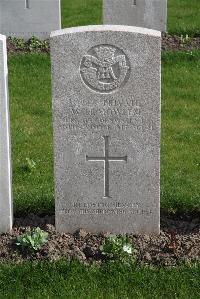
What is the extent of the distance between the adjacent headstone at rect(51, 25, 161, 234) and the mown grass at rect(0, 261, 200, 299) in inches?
24.9

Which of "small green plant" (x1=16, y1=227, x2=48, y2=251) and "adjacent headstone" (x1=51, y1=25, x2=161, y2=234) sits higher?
"adjacent headstone" (x1=51, y1=25, x2=161, y2=234)

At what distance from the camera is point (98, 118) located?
5.94 m

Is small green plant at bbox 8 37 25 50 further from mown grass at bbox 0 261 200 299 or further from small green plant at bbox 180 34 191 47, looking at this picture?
mown grass at bbox 0 261 200 299

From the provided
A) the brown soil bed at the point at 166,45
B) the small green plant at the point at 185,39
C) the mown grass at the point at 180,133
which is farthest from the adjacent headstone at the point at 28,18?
the mown grass at the point at 180,133

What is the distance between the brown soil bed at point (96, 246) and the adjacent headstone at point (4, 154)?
0.15 m

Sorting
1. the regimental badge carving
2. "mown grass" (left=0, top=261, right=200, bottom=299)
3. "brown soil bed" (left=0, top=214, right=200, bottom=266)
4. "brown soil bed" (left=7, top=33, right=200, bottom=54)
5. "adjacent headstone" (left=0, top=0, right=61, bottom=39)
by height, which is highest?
"adjacent headstone" (left=0, top=0, right=61, bottom=39)

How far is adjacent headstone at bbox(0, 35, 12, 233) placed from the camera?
19.0ft

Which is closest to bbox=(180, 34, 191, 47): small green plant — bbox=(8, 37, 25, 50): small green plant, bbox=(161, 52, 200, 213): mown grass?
bbox=(161, 52, 200, 213): mown grass

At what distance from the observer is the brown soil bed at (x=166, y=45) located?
38.6 ft

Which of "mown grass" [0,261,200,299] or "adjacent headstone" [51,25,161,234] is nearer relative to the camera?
"mown grass" [0,261,200,299]

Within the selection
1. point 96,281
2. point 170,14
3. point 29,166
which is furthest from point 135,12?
point 96,281

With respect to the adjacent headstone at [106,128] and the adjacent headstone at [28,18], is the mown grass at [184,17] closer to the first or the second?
the adjacent headstone at [28,18]

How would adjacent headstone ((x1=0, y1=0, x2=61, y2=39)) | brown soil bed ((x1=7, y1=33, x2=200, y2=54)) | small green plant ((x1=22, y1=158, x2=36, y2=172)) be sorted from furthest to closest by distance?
adjacent headstone ((x1=0, y1=0, x2=61, y2=39)), brown soil bed ((x1=7, y1=33, x2=200, y2=54)), small green plant ((x1=22, y1=158, x2=36, y2=172))

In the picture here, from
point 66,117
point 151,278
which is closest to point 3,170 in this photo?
point 66,117
